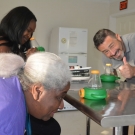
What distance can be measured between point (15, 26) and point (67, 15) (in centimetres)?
293

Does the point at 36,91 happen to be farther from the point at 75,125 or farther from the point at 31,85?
the point at 75,125

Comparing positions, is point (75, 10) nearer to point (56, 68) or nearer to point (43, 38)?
point (43, 38)

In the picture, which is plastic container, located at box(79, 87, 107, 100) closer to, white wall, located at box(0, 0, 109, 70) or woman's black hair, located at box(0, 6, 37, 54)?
woman's black hair, located at box(0, 6, 37, 54)

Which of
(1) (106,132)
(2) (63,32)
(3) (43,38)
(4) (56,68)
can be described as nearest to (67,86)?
(4) (56,68)

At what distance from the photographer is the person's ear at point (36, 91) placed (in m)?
0.84

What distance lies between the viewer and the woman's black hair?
166 cm

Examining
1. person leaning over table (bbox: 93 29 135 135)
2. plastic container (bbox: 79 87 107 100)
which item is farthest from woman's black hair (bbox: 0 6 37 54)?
plastic container (bbox: 79 87 107 100)

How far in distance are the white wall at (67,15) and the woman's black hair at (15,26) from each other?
8.36 feet

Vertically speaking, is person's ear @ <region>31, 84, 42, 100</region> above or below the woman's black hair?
below

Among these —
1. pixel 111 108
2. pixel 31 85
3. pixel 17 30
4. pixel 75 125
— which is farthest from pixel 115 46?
pixel 75 125

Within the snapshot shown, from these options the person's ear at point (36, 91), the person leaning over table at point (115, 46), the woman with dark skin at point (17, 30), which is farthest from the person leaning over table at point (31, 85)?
the person leaning over table at point (115, 46)

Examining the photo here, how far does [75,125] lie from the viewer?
2.76 metres

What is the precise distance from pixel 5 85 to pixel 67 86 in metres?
0.26

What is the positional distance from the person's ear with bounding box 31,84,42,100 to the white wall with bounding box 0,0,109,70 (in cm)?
357
